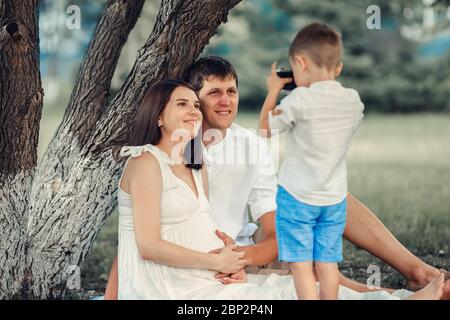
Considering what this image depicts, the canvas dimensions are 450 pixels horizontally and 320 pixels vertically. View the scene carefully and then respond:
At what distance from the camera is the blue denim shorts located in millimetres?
2895

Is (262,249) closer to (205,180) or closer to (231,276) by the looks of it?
(231,276)

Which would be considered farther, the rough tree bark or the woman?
the rough tree bark

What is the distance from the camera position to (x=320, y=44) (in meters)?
2.85

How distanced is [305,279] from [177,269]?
564mm

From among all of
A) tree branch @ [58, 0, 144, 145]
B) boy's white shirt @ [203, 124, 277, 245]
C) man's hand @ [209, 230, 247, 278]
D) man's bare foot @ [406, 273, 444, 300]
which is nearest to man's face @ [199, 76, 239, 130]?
boy's white shirt @ [203, 124, 277, 245]

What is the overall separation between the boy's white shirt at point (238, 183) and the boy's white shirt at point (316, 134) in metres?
0.78

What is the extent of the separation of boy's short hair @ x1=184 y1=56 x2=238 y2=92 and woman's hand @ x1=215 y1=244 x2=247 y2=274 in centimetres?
79

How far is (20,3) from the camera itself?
3.77 m

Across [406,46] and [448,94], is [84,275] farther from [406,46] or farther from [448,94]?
[406,46]

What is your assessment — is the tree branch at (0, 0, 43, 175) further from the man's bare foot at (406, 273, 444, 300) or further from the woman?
the man's bare foot at (406, 273, 444, 300)

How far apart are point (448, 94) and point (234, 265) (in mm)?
15125

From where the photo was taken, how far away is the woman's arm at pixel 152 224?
123 inches

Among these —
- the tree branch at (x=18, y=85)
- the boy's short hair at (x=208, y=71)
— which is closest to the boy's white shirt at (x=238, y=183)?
the boy's short hair at (x=208, y=71)
